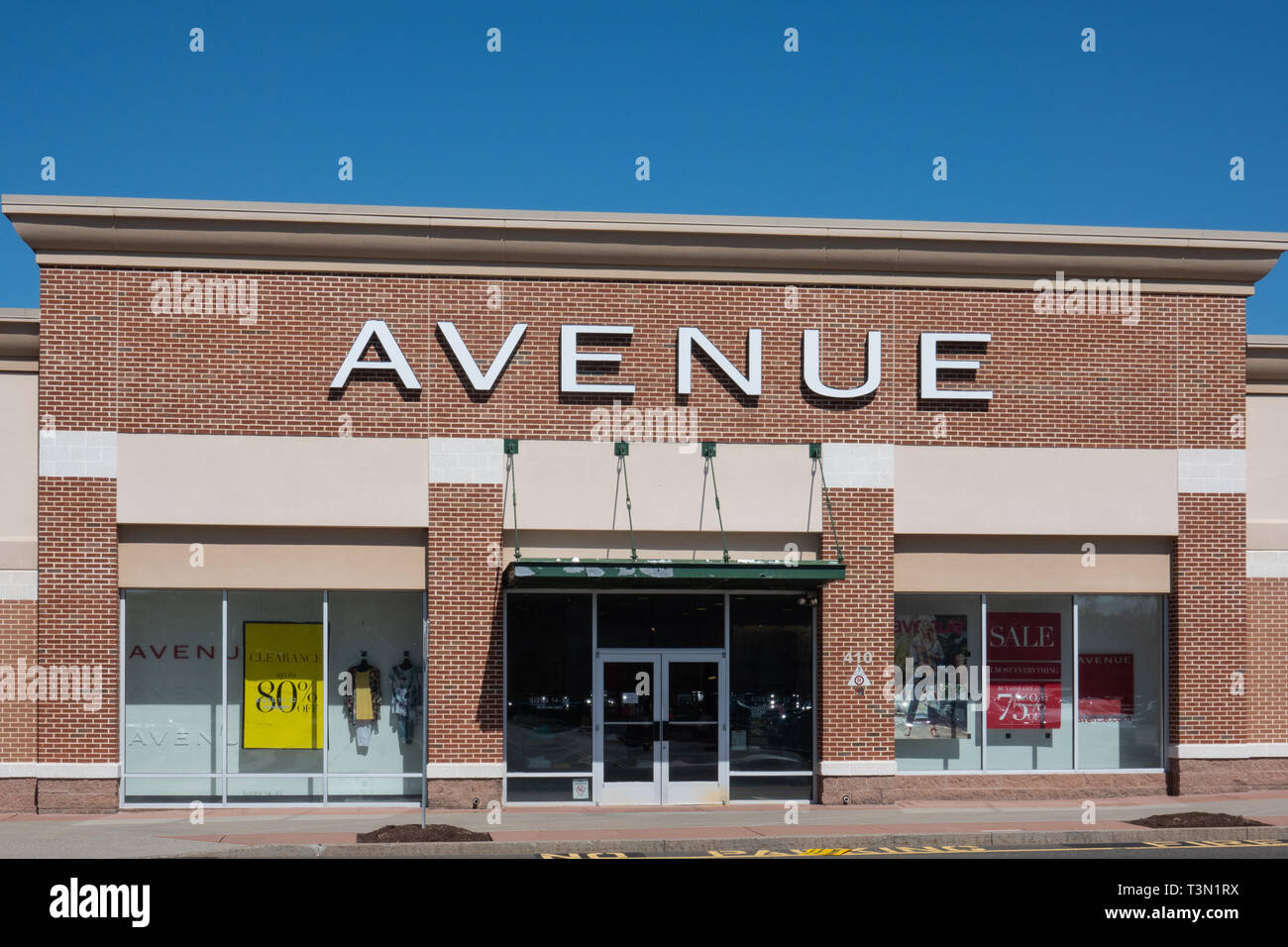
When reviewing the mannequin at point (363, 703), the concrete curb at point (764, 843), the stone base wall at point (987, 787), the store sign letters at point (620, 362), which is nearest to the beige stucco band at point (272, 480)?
the store sign letters at point (620, 362)

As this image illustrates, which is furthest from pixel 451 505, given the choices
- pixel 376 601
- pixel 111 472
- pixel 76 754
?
pixel 76 754

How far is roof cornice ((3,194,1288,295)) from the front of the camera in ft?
67.2

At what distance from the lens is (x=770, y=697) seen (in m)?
21.4

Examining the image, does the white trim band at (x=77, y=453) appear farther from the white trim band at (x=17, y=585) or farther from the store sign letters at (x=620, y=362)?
the store sign letters at (x=620, y=362)

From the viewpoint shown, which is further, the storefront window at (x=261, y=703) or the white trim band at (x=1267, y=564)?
the white trim band at (x=1267, y=564)

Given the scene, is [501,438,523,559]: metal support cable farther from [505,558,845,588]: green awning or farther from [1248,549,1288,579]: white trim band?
[1248,549,1288,579]: white trim band

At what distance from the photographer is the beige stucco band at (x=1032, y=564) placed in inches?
856

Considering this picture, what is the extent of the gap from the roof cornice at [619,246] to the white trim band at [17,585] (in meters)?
4.91

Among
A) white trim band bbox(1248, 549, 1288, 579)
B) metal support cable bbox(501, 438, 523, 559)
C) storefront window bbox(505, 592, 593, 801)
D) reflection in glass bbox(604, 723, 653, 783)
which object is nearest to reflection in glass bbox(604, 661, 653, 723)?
reflection in glass bbox(604, 723, 653, 783)

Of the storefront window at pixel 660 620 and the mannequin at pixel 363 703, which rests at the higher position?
the storefront window at pixel 660 620

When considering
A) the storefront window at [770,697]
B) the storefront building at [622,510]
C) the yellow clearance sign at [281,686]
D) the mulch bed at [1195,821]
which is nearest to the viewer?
the mulch bed at [1195,821]

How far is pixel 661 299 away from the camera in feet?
70.1

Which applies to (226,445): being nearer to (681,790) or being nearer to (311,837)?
(311,837)
